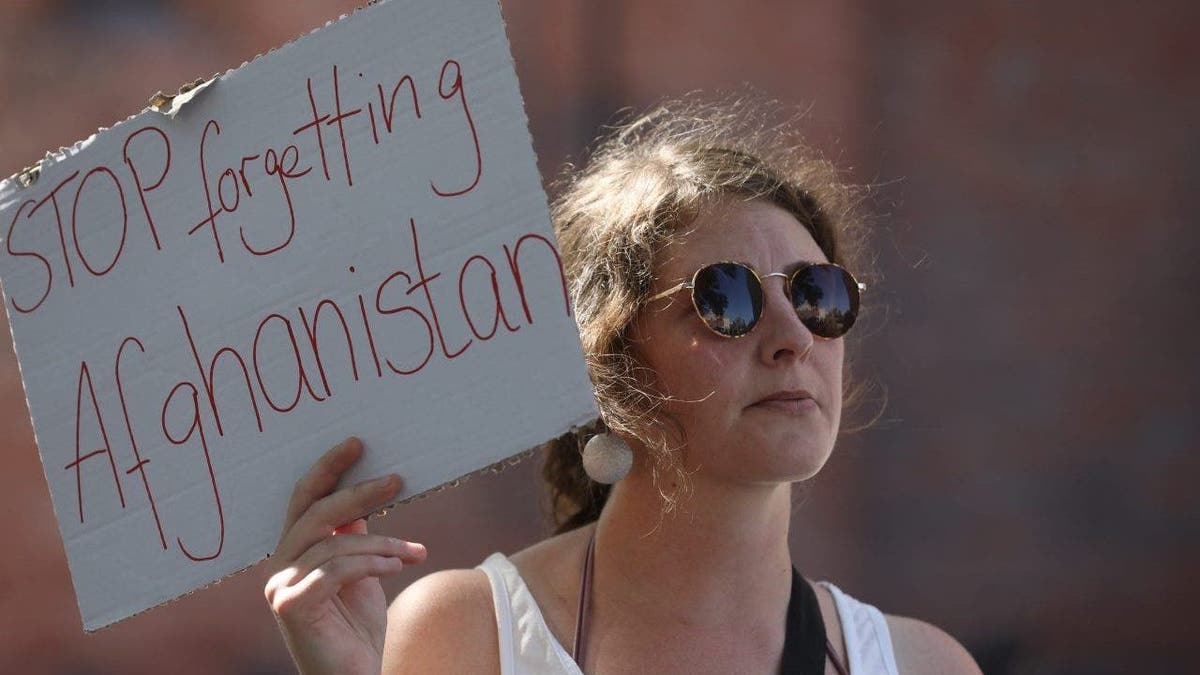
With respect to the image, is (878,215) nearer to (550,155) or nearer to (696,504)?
(550,155)

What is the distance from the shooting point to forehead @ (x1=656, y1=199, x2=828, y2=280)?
1.95 meters

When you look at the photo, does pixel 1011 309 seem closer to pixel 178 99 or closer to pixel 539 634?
pixel 539 634

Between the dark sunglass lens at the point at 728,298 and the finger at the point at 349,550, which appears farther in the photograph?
the dark sunglass lens at the point at 728,298

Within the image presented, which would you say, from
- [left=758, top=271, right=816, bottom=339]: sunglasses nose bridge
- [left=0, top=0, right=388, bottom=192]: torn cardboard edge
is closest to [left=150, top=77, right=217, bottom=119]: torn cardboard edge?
[left=0, top=0, right=388, bottom=192]: torn cardboard edge

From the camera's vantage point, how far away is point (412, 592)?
198 cm

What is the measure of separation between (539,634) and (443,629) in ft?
0.42

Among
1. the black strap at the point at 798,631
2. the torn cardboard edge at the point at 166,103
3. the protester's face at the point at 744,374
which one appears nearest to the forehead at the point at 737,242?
the protester's face at the point at 744,374

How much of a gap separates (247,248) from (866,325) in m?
2.28

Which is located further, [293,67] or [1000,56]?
[1000,56]

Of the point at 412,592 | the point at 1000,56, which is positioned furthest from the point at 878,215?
the point at 412,592

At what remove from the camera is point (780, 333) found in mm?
1879

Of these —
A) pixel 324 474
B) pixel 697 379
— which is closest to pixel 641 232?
pixel 697 379

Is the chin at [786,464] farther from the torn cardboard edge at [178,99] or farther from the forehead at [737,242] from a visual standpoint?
the torn cardboard edge at [178,99]

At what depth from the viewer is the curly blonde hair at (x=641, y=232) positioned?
1.96m
